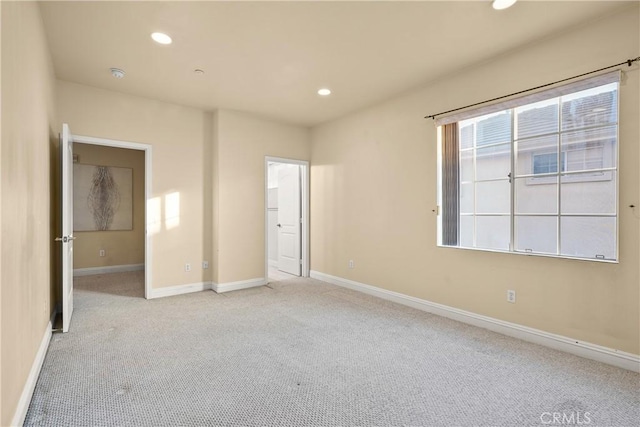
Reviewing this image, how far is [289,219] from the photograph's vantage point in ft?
20.3

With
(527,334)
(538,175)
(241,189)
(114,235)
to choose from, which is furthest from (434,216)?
(114,235)

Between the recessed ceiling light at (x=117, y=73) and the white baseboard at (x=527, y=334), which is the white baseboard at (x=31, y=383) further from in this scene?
the white baseboard at (x=527, y=334)

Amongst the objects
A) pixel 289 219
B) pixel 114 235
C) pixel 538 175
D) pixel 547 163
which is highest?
pixel 547 163

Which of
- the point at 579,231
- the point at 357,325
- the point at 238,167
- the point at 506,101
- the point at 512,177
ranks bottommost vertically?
the point at 357,325

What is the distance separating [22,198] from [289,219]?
442 cm

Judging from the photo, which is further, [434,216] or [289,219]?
[289,219]

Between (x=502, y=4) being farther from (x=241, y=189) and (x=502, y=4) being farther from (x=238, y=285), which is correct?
(x=238, y=285)

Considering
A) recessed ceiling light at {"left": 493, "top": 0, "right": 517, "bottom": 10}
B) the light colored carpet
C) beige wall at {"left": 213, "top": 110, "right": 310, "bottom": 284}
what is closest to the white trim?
beige wall at {"left": 213, "top": 110, "right": 310, "bottom": 284}

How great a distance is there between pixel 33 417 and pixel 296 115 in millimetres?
4291

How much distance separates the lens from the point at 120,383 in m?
2.19

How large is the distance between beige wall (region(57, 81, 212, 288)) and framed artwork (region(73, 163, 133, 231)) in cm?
251

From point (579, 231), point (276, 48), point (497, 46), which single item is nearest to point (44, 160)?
point (276, 48)

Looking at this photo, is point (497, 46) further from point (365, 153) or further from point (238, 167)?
point (238, 167)

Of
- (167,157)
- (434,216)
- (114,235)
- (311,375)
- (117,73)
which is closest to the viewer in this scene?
(311,375)
